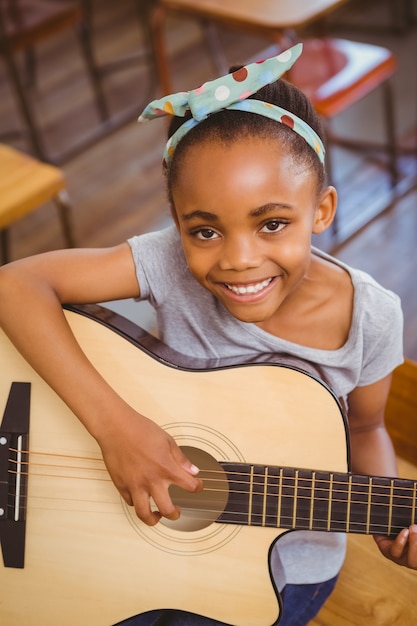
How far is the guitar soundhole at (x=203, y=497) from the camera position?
1.02 m

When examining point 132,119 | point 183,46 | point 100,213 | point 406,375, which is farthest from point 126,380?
point 183,46

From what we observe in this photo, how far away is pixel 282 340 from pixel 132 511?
0.31 m

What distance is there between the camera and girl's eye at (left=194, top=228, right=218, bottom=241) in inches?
37.1

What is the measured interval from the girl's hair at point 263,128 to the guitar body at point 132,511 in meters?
0.26

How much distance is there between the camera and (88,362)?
41.5 inches

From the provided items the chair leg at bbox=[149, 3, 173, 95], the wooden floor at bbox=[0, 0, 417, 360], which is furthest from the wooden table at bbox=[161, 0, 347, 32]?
the wooden floor at bbox=[0, 0, 417, 360]

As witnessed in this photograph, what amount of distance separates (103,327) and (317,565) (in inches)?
18.1

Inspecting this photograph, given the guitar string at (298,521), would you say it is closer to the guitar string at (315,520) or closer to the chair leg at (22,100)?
the guitar string at (315,520)

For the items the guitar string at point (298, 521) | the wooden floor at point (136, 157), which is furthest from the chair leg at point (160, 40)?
the guitar string at point (298, 521)

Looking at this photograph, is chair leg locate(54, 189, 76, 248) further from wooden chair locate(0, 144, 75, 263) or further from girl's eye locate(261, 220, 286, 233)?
girl's eye locate(261, 220, 286, 233)

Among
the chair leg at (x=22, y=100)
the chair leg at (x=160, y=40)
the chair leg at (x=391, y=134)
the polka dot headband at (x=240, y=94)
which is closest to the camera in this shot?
the polka dot headband at (x=240, y=94)

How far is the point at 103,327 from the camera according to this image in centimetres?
110

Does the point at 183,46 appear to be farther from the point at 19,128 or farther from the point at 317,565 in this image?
the point at 317,565

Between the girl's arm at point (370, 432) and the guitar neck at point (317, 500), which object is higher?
the guitar neck at point (317, 500)
